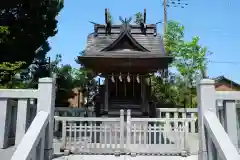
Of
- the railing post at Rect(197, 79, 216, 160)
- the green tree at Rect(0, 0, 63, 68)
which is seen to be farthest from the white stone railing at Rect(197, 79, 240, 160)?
the green tree at Rect(0, 0, 63, 68)

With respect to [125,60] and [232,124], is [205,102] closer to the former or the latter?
[232,124]

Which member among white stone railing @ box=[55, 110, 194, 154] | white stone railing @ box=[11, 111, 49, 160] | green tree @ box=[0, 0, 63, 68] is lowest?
white stone railing @ box=[55, 110, 194, 154]

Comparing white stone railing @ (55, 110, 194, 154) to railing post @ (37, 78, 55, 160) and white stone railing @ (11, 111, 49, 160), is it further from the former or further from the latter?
white stone railing @ (11, 111, 49, 160)

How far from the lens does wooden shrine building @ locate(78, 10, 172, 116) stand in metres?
9.35

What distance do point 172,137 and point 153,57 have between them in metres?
3.43

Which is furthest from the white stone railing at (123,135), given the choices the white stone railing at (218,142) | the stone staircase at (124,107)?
the stone staircase at (124,107)

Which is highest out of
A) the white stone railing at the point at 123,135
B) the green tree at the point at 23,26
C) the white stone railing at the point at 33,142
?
the green tree at the point at 23,26

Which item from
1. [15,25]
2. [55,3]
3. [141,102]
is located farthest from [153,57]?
[55,3]

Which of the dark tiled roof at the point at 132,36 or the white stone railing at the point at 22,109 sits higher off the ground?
the dark tiled roof at the point at 132,36

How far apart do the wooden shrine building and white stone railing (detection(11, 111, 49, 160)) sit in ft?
19.2

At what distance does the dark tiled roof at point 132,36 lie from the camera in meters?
9.79

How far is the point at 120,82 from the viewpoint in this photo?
1100 centimetres

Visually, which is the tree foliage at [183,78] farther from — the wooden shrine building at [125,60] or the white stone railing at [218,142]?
the white stone railing at [218,142]

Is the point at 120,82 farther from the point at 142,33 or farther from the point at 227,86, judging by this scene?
the point at 227,86
